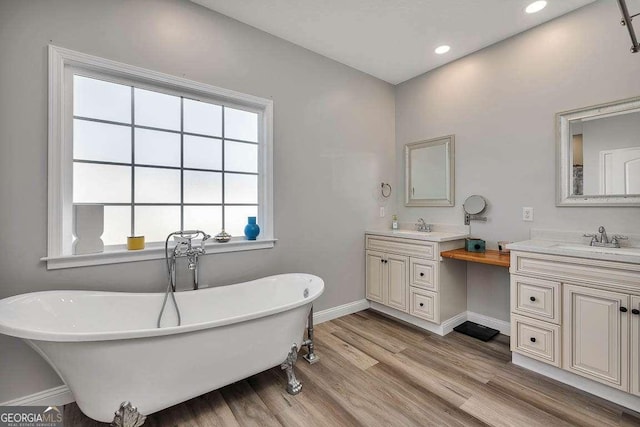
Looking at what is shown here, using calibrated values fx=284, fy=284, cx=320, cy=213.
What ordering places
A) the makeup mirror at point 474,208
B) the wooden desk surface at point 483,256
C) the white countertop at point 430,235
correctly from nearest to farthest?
the wooden desk surface at point 483,256 → the white countertop at point 430,235 → the makeup mirror at point 474,208

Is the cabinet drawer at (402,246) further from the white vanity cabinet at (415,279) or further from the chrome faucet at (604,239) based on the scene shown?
the chrome faucet at (604,239)

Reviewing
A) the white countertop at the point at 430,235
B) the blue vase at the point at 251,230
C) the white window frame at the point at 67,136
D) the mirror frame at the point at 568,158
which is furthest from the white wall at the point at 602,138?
the white window frame at the point at 67,136

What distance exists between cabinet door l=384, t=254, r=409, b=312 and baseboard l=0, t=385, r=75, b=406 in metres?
2.55

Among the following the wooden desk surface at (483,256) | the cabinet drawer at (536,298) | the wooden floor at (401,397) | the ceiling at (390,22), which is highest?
the ceiling at (390,22)

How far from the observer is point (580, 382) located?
1795 millimetres

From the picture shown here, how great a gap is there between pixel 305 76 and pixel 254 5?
73 cm

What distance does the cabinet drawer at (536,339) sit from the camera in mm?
1854

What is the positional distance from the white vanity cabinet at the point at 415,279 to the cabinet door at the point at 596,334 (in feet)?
2.92

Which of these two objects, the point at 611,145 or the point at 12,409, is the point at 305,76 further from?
the point at 12,409

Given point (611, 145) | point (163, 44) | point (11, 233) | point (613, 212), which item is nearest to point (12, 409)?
point (11, 233)

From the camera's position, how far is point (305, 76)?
2717 millimetres

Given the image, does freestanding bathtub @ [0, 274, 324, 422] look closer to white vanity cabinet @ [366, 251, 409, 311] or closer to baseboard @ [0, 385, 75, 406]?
baseboard @ [0, 385, 75, 406]

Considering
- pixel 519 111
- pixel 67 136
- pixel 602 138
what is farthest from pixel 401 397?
pixel 67 136

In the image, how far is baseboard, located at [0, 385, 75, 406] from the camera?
1.58m
